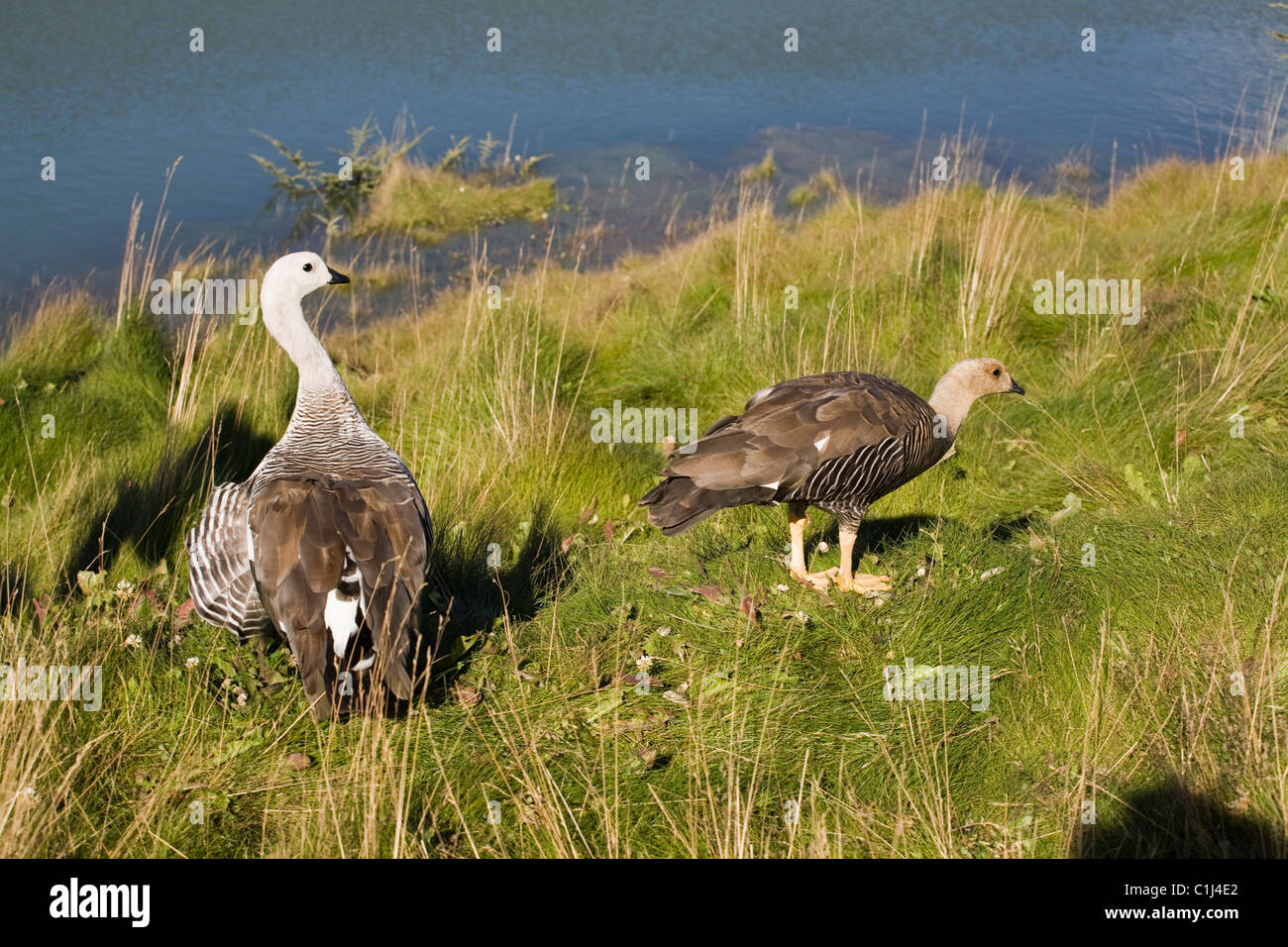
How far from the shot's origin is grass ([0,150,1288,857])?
382 cm

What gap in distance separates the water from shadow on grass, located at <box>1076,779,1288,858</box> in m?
11.1

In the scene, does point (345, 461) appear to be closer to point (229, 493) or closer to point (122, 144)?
point (229, 493)

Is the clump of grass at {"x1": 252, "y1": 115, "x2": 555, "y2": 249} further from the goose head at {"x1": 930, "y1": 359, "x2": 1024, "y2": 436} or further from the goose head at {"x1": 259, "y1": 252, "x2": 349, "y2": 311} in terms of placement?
the goose head at {"x1": 930, "y1": 359, "x2": 1024, "y2": 436}

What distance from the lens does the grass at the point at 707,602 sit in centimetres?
382

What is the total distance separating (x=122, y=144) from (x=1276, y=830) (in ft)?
46.5

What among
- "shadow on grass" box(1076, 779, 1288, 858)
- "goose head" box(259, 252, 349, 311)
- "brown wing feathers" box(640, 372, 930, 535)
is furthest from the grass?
"goose head" box(259, 252, 349, 311)

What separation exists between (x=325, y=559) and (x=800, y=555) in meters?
2.34

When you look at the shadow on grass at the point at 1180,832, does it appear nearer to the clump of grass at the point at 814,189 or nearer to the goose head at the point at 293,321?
the goose head at the point at 293,321

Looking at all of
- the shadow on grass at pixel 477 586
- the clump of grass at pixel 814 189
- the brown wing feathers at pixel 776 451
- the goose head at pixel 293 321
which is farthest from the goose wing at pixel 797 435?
the clump of grass at pixel 814 189

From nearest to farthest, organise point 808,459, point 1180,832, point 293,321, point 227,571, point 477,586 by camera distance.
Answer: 1. point 1180,832
2. point 227,571
3. point 808,459
4. point 293,321
5. point 477,586

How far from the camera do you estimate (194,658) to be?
4477 millimetres

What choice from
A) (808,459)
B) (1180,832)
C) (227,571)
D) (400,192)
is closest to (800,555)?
(808,459)

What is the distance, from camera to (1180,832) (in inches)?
143

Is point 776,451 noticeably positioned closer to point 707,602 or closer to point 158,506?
point 707,602
